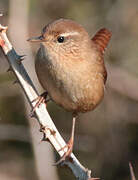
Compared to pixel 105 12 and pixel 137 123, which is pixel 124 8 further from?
pixel 137 123

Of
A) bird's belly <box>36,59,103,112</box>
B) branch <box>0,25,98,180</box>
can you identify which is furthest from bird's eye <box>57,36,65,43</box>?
branch <box>0,25,98,180</box>

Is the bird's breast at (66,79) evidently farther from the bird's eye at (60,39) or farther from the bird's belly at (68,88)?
the bird's eye at (60,39)

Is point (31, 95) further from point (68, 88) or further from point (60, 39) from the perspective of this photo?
point (60, 39)

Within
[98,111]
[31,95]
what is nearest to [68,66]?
[31,95]

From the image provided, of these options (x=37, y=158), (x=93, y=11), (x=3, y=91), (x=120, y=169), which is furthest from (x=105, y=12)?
(x=37, y=158)

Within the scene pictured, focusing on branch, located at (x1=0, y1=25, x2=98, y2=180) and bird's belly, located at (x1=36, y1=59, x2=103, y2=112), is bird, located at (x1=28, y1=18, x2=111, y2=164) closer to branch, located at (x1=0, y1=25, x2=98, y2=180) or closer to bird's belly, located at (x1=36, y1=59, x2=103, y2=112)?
bird's belly, located at (x1=36, y1=59, x2=103, y2=112)

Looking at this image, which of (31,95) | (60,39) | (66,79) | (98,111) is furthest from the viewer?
(98,111)
